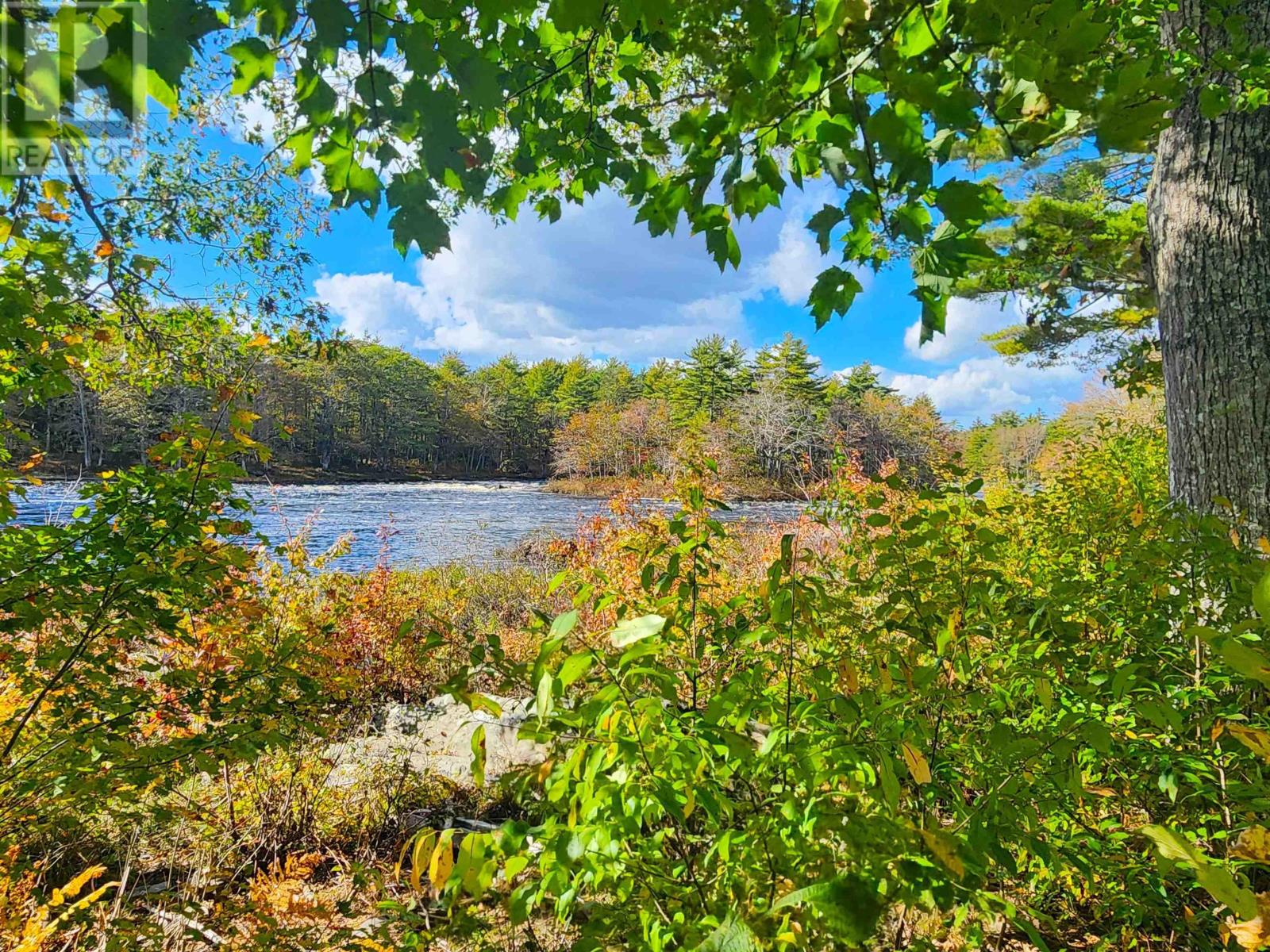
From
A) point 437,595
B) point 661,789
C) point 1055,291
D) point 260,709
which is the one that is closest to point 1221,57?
point 661,789

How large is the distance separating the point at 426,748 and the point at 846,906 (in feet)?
10.5

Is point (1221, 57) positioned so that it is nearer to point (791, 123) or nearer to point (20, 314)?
point (791, 123)

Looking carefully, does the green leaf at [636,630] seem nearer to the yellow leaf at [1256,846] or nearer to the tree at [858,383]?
the yellow leaf at [1256,846]

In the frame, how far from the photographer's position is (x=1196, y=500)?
7.95ft

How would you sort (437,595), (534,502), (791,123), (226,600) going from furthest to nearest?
1. (534,502)
2. (437,595)
3. (226,600)
4. (791,123)

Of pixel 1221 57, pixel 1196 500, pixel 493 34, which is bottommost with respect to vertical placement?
pixel 1196 500

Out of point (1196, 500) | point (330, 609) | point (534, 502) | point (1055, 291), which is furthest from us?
point (534, 502)

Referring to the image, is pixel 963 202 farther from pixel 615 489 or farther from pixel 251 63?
Answer: pixel 615 489

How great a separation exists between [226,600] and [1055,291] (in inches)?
287

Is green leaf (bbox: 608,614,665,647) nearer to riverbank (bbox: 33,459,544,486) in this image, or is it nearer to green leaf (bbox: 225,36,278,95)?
green leaf (bbox: 225,36,278,95)

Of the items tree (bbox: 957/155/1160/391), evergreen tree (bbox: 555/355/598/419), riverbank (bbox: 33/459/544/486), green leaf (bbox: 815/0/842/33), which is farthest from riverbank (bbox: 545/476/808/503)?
green leaf (bbox: 815/0/842/33)

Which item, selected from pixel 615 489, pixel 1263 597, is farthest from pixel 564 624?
pixel 615 489

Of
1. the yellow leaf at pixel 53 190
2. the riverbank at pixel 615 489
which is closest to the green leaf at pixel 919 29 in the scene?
the yellow leaf at pixel 53 190

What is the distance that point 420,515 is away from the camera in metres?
18.5
